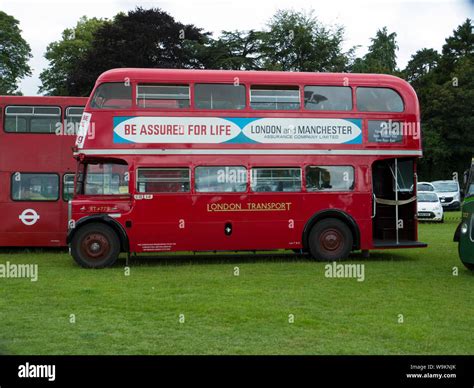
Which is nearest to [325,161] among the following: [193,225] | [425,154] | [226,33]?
[193,225]

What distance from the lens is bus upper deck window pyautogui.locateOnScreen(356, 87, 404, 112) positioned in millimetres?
15695

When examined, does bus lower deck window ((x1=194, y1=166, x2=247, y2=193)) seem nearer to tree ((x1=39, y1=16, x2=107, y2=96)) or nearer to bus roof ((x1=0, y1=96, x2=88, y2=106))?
bus roof ((x1=0, y1=96, x2=88, y2=106))

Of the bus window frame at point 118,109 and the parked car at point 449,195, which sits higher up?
the bus window frame at point 118,109

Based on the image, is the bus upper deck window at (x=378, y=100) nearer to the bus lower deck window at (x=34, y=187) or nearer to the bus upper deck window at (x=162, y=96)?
the bus upper deck window at (x=162, y=96)

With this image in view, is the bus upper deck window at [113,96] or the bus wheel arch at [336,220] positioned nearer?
the bus upper deck window at [113,96]

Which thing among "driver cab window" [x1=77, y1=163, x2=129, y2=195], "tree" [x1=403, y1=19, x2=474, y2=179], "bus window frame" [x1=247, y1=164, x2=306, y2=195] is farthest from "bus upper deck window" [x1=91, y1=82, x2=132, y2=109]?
"tree" [x1=403, y1=19, x2=474, y2=179]

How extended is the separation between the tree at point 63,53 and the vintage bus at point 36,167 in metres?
37.2

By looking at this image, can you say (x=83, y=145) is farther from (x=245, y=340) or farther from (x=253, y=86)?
(x=245, y=340)

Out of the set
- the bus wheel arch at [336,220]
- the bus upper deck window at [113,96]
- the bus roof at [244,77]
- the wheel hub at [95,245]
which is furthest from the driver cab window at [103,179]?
the bus wheel arch at [336,220]

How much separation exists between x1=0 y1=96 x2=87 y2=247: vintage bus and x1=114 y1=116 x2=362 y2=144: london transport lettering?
3.89m

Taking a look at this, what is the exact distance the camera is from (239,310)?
9.49 metres

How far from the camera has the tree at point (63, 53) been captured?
2263 inches
